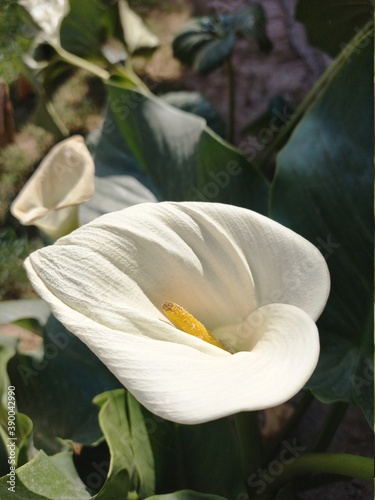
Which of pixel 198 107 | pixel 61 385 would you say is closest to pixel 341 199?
pixel 61 385

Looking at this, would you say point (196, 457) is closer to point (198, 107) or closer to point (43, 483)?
point (43, 483)


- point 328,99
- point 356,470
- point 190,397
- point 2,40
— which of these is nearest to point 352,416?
point 356,470

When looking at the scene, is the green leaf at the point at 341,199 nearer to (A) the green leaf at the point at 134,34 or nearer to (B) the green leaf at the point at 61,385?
(B) the green leaf at the point at 61,385

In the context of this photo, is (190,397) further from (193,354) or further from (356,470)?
(356,470)

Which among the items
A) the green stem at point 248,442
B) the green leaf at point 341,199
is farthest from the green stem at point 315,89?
the green stem at point 248,442

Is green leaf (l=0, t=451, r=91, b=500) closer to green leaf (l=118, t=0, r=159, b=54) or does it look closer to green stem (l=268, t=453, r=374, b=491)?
green stem (l=268, t=453, r=374, b=491)

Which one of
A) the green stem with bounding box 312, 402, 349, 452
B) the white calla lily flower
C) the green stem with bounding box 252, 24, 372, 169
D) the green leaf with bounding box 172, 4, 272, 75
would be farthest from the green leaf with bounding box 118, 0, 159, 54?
the green stem with bounding box 312, 402, 349, 452
